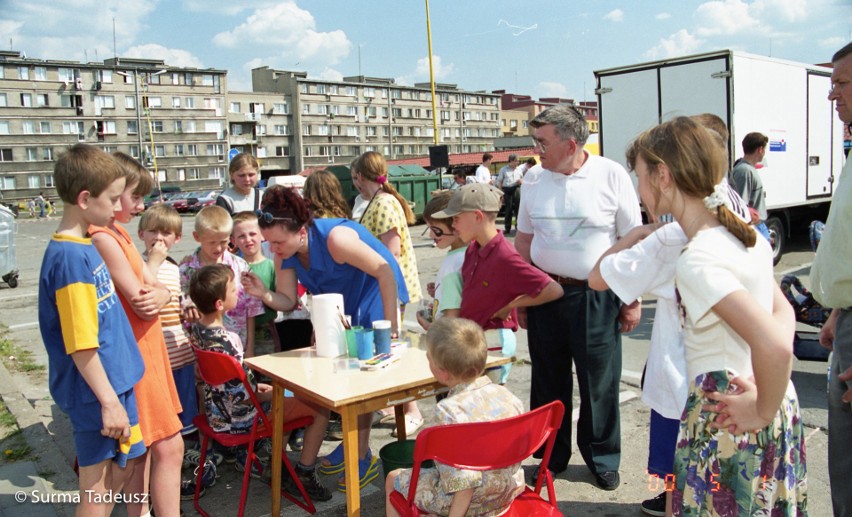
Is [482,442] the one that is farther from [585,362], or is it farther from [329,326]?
[585,362]

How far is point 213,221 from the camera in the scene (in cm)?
396

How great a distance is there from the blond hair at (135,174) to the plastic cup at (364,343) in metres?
1.27

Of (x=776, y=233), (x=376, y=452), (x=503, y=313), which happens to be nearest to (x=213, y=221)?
(x=376, y=452)

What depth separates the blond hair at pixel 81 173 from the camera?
2.48 metres

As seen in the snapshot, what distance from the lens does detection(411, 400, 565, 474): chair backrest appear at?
2.08 metres

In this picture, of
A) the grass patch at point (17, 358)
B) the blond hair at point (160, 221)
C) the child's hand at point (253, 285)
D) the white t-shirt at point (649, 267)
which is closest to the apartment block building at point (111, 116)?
the grass patch at point (17, 358)

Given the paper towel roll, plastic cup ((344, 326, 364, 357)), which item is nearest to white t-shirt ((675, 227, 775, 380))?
plastic cup ((344, 326, 364, 357))

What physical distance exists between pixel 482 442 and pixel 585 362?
1608mm

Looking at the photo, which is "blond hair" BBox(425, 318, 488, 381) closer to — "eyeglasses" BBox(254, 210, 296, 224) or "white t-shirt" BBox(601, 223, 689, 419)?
"white t-shirt" BBox(601, 223, 689, 419)

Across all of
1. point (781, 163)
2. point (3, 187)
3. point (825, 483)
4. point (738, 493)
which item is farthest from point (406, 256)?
point (3, 187)

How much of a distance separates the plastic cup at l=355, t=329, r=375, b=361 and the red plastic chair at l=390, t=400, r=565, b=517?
91 cm

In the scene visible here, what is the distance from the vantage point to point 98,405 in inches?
99.7

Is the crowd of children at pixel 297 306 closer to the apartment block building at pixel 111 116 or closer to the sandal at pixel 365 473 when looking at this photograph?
the sandal at pixel 365 473

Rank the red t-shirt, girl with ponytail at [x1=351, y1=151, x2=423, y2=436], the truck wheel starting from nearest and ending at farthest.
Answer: the red t-shirt
girl with ponytail at [x1=351, y1=151, x2=423, y2=436]
the truck wheel
